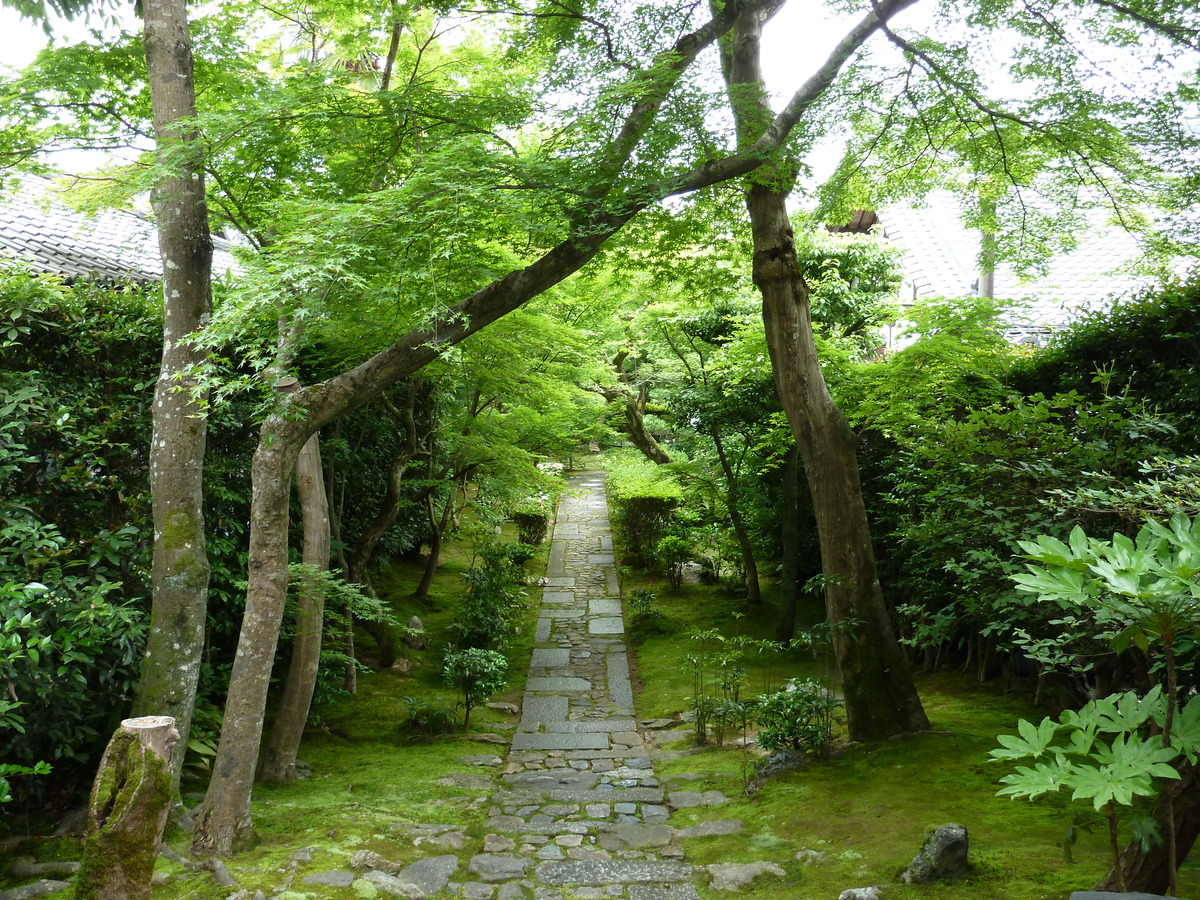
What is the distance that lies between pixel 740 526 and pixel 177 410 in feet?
24.9

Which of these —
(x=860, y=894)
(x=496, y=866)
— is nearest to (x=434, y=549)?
(x=496, y=866)

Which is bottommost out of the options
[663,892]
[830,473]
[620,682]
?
[663,892]

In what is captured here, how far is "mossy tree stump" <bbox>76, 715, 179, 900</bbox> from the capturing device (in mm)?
3000

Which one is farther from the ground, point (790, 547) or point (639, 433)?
point (639, 433)

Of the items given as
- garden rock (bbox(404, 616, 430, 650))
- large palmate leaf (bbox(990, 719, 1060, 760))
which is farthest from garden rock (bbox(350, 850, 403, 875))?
garden rock (bbox(404, 616, 430, 650))

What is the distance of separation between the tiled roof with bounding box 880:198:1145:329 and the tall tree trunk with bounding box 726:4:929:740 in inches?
120

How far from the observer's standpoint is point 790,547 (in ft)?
31.4

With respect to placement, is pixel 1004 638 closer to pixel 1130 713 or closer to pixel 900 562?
pixel 900 562

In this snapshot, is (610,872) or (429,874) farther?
(610,872)

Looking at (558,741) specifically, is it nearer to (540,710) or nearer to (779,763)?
(540,710)

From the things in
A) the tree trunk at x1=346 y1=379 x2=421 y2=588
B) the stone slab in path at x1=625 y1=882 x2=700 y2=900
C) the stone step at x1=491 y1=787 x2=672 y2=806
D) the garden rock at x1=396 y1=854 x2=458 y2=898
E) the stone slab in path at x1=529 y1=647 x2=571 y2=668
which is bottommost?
the stone slab in path at x1=625 y1=882 x2=700 y2=900

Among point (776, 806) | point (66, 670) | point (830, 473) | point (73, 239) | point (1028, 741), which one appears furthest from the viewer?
point (73, 239)

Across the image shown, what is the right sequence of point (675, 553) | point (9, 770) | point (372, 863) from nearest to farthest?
point (9, 770), point (372, 863), point (675, 553)

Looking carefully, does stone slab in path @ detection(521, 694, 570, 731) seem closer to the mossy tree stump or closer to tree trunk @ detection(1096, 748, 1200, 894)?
the mossy tree stump
